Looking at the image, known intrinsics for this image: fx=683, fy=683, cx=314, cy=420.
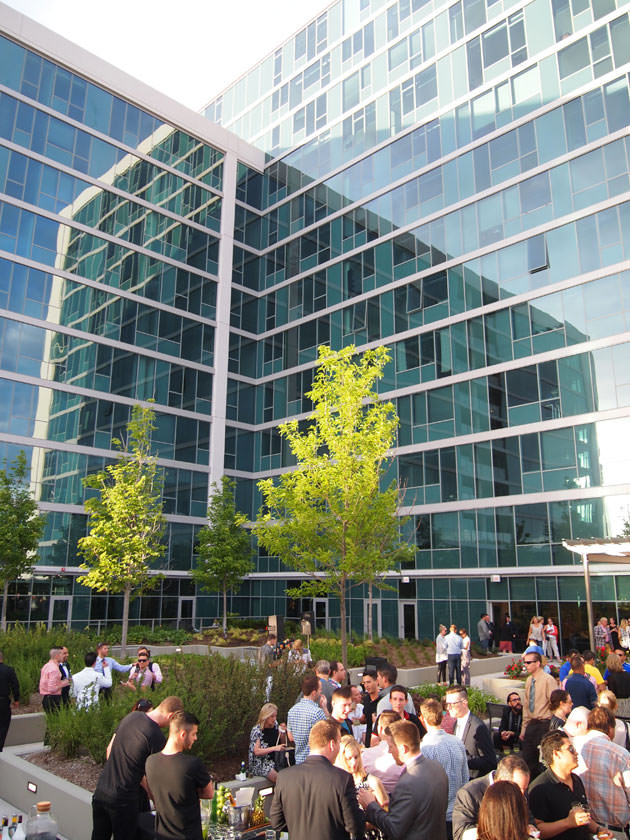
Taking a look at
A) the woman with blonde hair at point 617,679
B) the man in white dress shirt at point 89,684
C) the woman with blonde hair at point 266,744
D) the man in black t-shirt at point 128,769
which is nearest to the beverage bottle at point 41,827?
the man in black t-shirt at point 128,769

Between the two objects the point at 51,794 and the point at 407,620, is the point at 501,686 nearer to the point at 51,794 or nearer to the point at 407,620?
the point at 51,794

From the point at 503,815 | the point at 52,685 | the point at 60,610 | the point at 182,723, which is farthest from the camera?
the point at 60,610

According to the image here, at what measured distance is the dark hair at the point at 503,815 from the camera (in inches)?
157

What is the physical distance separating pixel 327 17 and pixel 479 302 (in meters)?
23.7

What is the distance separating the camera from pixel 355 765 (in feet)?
18.2

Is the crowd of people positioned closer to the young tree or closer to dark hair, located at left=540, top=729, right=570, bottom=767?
dark hair, located at left=540, top=729, right=570, bottom=767

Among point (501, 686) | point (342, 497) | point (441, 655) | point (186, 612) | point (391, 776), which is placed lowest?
point (501, 686)

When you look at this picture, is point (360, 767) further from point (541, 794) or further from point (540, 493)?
point (540, 493)

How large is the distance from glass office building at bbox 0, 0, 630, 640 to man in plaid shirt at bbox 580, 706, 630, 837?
70.8 ft

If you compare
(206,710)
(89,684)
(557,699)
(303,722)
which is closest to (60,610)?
(89,684)

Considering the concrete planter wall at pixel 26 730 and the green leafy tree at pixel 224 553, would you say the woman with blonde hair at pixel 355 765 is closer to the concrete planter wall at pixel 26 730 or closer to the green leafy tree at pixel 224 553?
the concrete planter wall at pixel 26 730

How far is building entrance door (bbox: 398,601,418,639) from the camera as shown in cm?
3216

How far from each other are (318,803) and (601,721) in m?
3.20

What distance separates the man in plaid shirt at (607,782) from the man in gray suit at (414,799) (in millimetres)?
1851
